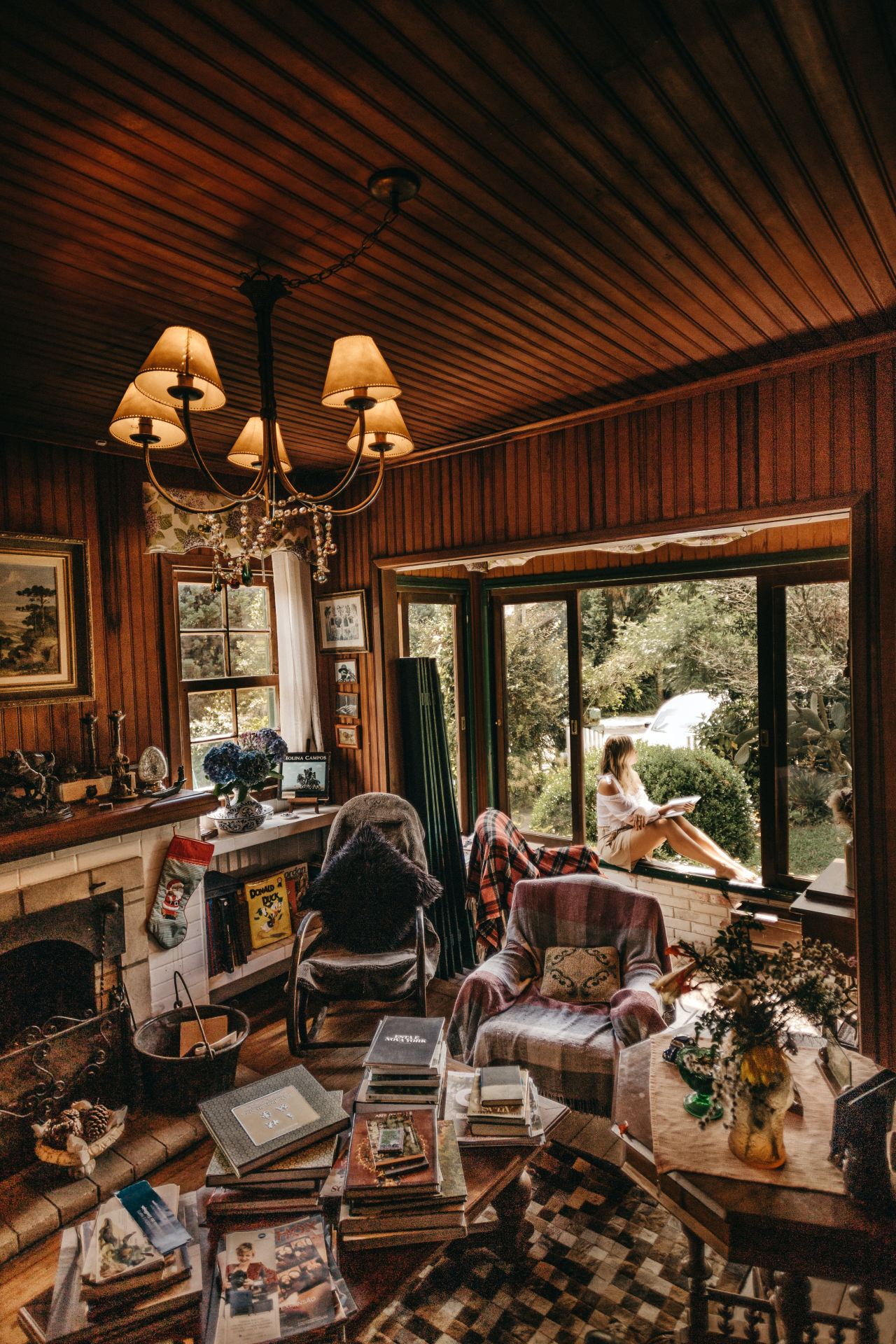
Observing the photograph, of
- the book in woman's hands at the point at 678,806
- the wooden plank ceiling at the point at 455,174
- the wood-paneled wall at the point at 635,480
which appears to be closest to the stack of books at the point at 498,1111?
the wood-paneled wall at the point at 635,480

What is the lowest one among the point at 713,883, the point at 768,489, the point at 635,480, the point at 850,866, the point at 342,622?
the point at 713,883

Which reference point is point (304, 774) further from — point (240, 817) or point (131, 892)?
point (131, 892)

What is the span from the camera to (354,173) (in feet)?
5.51

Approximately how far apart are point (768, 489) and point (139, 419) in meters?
2.32

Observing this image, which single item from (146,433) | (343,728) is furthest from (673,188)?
(343,728)

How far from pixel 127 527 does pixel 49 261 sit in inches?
76.6

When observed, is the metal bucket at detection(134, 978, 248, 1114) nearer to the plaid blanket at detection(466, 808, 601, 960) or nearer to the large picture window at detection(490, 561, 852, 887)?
the plaid blanket at detection(466, 808, 601, 960)

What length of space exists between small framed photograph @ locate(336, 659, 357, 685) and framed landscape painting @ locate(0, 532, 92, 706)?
1.50 metres

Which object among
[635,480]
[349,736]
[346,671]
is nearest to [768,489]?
[635,480]

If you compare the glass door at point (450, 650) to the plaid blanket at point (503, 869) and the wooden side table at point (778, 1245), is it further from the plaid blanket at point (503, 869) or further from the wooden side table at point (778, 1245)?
the wooden side table at point (778, 1245)

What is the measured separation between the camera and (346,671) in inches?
184

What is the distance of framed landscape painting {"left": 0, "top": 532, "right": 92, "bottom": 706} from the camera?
3350mm

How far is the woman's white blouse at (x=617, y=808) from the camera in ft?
15.9

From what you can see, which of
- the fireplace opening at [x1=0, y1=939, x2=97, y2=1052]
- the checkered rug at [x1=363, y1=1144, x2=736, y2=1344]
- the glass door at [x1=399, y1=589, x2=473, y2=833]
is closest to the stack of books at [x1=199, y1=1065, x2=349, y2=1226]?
the checkered rug at [x1=363, y1=1144, x2=736, y2=1344]
